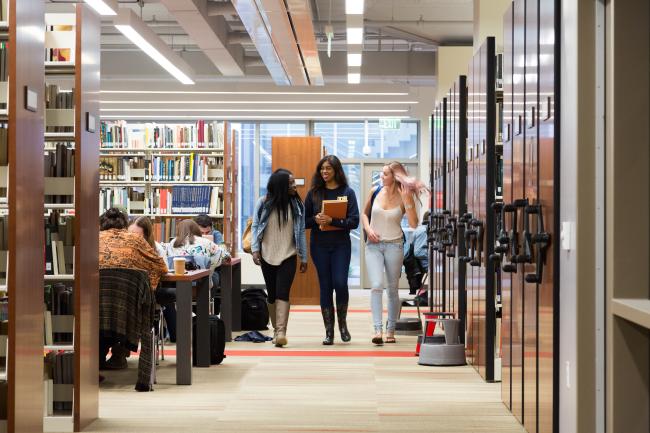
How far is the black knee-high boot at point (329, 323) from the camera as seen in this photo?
8.34 metres

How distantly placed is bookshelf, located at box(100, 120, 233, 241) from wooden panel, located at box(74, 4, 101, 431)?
6.46 m

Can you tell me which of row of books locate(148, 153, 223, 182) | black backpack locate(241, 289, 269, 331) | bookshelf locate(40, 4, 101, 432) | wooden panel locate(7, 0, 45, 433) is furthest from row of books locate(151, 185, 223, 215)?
wooden panel locate(7, 0, 45, 433)

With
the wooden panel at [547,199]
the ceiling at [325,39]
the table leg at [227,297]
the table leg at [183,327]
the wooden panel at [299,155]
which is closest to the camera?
the wooden panel at [547,199]

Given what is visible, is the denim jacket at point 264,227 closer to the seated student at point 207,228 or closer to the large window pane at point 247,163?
the seated student at point 207,228

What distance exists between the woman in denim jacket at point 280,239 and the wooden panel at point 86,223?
9.80 ft

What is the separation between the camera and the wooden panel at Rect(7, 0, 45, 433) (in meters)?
3.94

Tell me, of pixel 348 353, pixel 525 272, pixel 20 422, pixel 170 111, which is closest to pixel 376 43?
pixel 170 111

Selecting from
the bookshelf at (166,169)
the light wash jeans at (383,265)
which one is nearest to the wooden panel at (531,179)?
the light wash jeans at (383,265)

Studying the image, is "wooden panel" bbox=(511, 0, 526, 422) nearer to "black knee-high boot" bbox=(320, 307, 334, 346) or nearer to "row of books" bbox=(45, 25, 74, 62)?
"row of books" bbox=(45, 25, 74, 62)

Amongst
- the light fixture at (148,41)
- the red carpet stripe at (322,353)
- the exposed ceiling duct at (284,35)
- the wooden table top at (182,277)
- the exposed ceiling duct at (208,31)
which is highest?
the exposed ceiling duct at (208,31)

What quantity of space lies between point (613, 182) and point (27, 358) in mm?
2481

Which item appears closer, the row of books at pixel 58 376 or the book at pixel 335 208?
the row of books at pixel 58 376

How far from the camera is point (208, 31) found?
35.8ft

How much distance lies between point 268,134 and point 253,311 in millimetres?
7651
